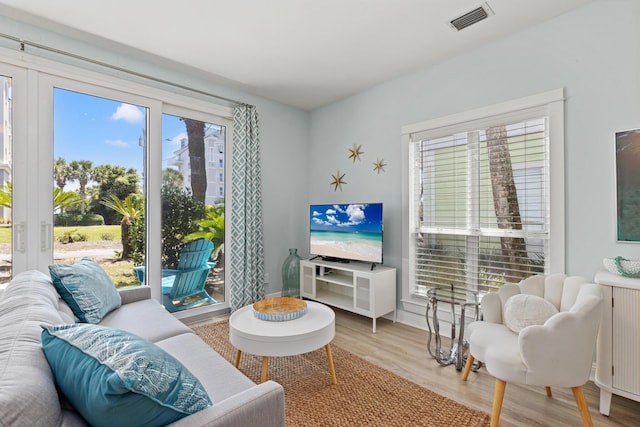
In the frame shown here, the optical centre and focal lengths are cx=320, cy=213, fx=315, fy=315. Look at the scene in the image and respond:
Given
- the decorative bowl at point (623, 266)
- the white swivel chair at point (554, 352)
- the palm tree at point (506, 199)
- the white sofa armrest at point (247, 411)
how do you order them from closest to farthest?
the white sofa armrest at point (247, 411)
the white swivel chair at point (554, 352)
the decorative bowl at point (623, 266)
the palm tree at point (506, 199)

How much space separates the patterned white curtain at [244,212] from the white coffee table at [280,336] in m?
1.31

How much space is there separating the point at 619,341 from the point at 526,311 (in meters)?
0.47

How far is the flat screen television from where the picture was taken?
10.7ft

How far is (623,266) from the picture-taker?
6.20 ft

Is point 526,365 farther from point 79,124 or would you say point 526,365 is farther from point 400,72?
point 79,124

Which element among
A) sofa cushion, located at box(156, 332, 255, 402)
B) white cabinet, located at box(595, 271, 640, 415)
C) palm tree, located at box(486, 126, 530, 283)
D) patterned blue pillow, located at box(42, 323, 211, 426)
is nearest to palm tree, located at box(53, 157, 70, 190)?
sofa cushion, located at box(156, 332, 255, 402)

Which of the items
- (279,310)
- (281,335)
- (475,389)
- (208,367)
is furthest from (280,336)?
(475,389)

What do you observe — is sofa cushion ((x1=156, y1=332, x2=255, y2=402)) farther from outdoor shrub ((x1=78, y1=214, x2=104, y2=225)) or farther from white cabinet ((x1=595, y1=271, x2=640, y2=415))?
white cabinet ((x1=595, y1=271, x2=640, y2=415))

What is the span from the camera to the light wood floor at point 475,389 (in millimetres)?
1780

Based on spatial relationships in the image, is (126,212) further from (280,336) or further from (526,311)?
(526,311)

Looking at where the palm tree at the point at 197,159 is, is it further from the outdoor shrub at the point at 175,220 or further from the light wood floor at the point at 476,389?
the light wood floor at the point at 476,389

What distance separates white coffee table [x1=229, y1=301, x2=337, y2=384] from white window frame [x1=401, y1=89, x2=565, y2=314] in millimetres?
1316

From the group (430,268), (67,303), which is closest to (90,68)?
(67,303)

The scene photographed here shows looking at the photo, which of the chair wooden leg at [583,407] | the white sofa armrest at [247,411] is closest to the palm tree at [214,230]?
the white sofa armrest at [247,411]
